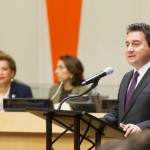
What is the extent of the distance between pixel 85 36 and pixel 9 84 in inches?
107

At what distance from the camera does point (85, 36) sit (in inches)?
320

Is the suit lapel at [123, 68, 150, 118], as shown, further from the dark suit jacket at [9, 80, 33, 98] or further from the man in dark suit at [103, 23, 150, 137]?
the dark suit jacket at [9, 80, 33, 98]

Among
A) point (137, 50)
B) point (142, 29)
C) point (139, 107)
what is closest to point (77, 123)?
point (139, 107)

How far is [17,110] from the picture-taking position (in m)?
4.59

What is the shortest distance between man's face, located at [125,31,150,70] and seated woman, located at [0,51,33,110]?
7.63 feet

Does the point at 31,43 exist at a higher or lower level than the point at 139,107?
higher

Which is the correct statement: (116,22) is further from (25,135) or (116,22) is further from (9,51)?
(25,135)

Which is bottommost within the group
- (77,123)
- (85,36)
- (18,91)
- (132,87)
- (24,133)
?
(24,133)

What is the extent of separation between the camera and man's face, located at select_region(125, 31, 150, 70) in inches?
137

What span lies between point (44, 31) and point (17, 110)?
3.80 metres

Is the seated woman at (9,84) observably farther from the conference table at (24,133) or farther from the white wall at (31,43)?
the white wall at (31,43)

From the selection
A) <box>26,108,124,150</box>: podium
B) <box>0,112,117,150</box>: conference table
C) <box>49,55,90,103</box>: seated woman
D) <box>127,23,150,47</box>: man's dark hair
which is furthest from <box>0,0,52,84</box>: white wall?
<box>26,108,124,150</box>: podium

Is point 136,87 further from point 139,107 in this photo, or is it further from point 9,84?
point 9,84

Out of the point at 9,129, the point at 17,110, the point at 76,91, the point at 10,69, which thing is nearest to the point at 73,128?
the point at 9,129
